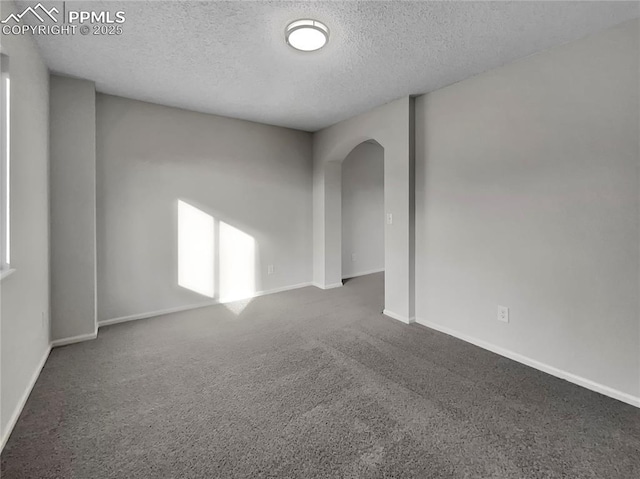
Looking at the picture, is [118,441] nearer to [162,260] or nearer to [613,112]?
[162,260]

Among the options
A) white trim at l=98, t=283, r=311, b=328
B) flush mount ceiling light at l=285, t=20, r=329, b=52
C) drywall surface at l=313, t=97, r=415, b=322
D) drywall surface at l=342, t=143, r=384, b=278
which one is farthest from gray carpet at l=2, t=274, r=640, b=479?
drywall surface at l=342, t=143, r=384, b=278

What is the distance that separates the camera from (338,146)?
14.0 feet

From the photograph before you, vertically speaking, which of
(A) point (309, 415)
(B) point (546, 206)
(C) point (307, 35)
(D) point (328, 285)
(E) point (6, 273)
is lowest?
(A) point (309, 415)

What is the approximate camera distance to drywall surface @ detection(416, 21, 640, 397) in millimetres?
1966

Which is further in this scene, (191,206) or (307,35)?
(191,206)

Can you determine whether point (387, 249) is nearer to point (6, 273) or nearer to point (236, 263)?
point (236, 263)

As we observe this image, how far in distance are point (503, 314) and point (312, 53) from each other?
2.67 metres

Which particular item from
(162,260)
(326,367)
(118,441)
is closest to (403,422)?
(326,367)

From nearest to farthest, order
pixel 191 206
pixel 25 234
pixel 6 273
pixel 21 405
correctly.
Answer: pixel 6 273 < pixel 21 405 < pixel 25 234 < pixel 191 206

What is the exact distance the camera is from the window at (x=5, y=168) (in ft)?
5.56

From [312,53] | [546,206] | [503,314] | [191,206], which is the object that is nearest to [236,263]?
[191,206]

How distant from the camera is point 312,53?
233cm

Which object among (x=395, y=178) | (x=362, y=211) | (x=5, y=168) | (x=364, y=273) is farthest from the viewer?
(x=364, y=273)

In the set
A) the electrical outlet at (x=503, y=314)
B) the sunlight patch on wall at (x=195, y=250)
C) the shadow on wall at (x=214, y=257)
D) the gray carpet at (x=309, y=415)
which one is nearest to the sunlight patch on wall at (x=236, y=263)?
the shadow on wall at (x=214, y=257)
